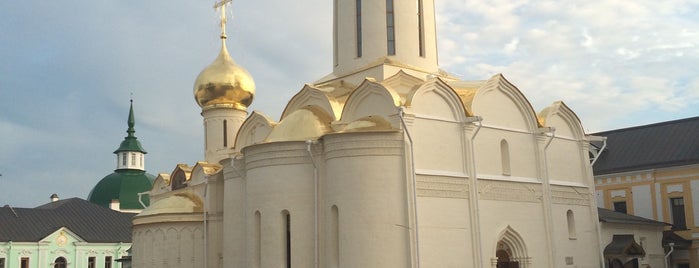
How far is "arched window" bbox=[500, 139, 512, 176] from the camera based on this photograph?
709 inches

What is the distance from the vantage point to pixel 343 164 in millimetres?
16078

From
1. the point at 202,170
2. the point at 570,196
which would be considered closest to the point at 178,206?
the point at 202,170

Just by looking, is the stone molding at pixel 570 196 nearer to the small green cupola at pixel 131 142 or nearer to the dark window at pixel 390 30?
the dark window at pixel 390 30

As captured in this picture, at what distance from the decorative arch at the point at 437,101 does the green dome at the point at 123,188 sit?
34.0m

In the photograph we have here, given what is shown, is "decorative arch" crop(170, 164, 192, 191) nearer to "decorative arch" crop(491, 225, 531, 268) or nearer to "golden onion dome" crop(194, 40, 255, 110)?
"golden onion dome" crop(194, 40, 255, 110)

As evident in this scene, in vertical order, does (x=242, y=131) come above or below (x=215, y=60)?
below

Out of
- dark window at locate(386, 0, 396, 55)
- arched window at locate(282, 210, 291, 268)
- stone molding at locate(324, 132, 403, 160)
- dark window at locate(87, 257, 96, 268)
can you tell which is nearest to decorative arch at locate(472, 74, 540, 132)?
dark window at locate(386, 0, 396, 55)

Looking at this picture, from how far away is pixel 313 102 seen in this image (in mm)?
18625

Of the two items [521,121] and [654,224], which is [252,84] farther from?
[654,224]

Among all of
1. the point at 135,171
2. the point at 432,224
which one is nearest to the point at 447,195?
the point at 432,224

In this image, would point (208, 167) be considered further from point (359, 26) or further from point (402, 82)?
point (402, 82)

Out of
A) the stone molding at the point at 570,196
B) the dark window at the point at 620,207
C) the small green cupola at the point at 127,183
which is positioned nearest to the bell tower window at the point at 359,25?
the stone molding at the point at 570,196

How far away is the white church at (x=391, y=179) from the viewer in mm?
15883

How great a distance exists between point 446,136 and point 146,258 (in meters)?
10.1
